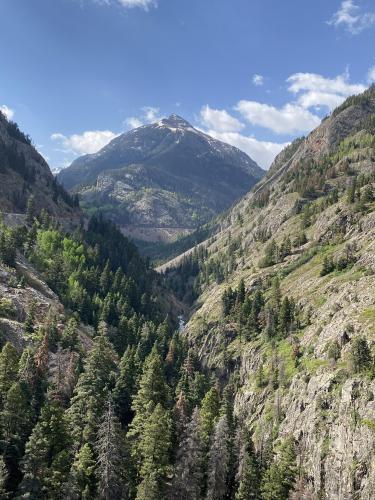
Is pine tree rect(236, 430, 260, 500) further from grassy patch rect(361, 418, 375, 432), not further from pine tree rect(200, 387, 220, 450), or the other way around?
grassy patch rect(361, 418, 375, 432)

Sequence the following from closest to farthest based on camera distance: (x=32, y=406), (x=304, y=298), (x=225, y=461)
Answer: (x=225, y=461) → (x=32, y=406) → (x=304, y=298)

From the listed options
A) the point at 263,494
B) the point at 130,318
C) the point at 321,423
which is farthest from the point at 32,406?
the point at 130,318

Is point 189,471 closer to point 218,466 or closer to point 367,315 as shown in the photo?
point 218,466

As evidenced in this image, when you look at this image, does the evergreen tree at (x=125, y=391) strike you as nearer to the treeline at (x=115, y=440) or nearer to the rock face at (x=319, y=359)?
the treeline at (x=115, y=440)

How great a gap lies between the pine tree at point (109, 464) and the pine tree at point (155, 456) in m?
3.60

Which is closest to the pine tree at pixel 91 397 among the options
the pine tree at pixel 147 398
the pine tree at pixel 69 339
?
the pine tree at pixel 147 398

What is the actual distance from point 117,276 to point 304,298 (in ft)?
294

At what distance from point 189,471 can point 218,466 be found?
15.6 feet

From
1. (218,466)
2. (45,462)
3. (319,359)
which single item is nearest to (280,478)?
(218,466)

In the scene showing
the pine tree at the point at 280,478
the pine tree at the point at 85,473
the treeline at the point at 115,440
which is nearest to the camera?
the treeline at the point at 115,440

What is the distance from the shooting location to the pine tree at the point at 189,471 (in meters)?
69.1

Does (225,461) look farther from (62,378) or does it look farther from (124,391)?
(62,378)

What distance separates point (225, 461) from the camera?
72.1 metres

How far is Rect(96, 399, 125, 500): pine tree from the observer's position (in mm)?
65000
